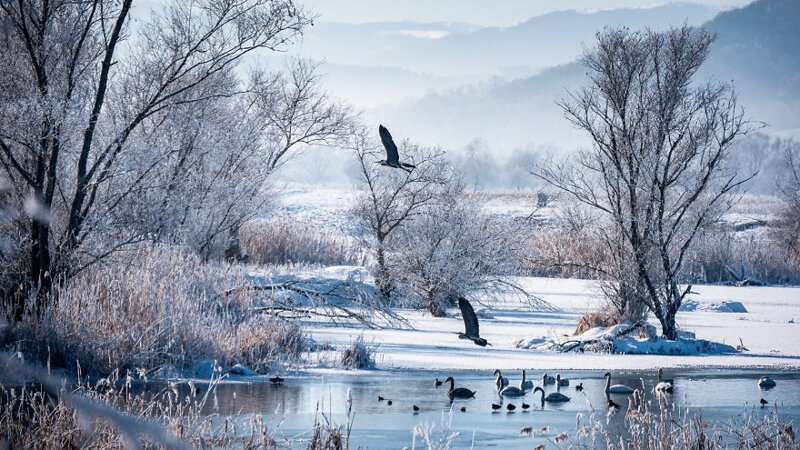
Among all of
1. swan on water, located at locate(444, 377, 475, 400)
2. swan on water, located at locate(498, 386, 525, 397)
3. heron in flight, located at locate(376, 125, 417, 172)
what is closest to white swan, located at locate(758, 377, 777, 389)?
swan on water, located at locate(498, 386, 525, 397)

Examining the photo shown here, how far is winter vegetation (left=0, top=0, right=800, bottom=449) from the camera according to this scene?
11750 mm

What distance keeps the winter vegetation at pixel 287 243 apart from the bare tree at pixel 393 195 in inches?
2.8

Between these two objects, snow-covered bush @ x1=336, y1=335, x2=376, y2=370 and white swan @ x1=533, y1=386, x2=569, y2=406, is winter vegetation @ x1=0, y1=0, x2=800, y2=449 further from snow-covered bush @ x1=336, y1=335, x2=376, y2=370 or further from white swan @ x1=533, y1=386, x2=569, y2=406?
white swan @ x1=533, y1=386, x2=569, y2=406

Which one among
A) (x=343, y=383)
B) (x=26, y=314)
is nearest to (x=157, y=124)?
(x=26, y=314)

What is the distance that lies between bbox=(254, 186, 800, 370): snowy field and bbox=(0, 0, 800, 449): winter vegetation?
3.7 inches

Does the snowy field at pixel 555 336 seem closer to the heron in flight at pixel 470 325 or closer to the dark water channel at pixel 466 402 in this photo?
the heron in flight at pixel 470 325

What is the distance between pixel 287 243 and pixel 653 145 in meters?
12.0

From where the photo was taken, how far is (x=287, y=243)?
26766 mm

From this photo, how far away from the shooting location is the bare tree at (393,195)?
21797 mm

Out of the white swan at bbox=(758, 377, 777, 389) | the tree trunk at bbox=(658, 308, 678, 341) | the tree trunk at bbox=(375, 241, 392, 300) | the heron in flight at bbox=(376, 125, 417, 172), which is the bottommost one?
the white swan at bbox=(758, 377, 777, 389)

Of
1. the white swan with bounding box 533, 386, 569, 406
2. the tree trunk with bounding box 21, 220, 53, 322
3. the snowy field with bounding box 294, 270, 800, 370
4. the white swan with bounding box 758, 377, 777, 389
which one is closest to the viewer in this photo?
the white swan with bounding box 533, 386, 569, 406

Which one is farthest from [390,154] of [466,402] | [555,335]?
[555,335]

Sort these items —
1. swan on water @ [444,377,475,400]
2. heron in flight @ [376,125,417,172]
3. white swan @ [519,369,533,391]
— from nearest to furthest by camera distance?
heron in flight @ [376,125,417,172], swan on water @ [444,377,475,400], white swan @ [519,369,533,391]

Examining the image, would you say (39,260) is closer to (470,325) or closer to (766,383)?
(470,325)
